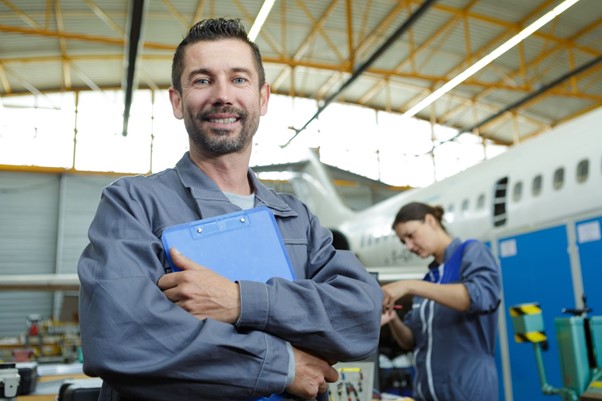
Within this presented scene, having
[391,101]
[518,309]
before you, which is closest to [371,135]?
[391,101]

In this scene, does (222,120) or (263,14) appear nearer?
(222,120)

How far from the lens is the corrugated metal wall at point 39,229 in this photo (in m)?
18.0

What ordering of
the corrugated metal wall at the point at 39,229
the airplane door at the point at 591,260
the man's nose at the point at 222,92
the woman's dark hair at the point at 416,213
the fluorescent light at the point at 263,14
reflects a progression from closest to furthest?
the man's nose at the point at 222,92, the woman's dark hair at the point at 416,213, the airplane door at the point at 591,260, the fluorescent light at the point at 263,14, the corrugated metal wall at the point at 39,229

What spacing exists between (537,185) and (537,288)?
6.55 feet

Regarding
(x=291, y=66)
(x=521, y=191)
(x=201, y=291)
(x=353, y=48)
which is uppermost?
(x=291, y=66)

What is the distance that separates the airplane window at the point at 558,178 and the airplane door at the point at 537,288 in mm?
1284

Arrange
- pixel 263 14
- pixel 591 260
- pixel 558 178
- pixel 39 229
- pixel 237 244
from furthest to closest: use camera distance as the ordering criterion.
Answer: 1. pixel 39 229
2. pixel 263 14
3. pixel 558 178
4. pixel 591 260
5. pixel 237 244

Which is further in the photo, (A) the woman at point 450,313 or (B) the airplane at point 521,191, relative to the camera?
(B) the airplane at point 521,191

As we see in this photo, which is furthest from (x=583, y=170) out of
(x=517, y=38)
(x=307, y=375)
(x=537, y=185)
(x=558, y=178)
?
(x=307, y=375)

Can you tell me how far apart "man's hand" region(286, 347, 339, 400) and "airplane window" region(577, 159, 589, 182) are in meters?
5.92

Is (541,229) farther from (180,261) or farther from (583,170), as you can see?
(180,261)

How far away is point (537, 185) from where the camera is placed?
23.4 ft

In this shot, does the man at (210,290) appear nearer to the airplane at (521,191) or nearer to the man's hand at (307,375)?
the man's hand at (307,375)

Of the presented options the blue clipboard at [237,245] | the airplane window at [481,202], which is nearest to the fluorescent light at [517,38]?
the airplane window at [481,202]
